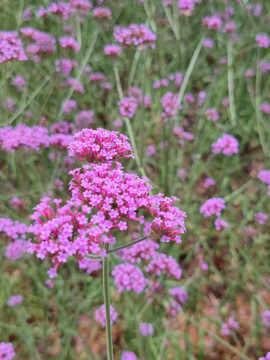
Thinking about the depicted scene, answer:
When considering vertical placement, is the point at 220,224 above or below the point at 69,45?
below

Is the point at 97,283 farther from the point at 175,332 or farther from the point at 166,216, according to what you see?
the point at 166,216

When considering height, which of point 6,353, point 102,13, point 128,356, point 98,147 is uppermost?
point 102,13

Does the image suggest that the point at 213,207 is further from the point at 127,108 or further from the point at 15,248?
the point at 15,248

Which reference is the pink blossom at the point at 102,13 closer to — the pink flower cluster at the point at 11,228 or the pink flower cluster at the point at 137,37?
the pink flower cluster at the point at 137,37

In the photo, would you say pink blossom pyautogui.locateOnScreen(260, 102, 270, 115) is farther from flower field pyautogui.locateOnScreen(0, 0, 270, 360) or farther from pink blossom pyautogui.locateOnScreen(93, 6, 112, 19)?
pink blossom pyautogui.locateOnScreen(93, 6, 112, 19)

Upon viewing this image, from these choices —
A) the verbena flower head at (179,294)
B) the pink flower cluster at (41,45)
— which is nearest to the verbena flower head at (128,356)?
the verbena flower head at (179,294)

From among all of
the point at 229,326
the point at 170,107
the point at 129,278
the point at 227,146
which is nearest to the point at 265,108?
the point at 227,146

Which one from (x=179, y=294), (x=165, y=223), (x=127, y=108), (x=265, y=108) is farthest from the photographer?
(x=265, y=108)
